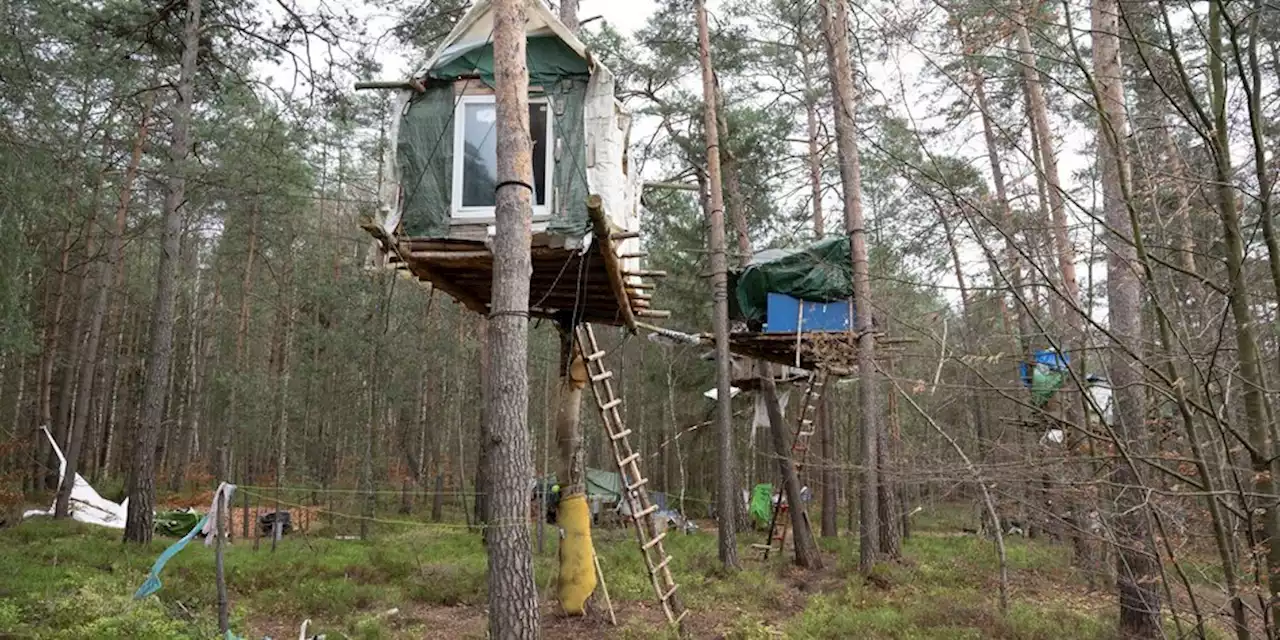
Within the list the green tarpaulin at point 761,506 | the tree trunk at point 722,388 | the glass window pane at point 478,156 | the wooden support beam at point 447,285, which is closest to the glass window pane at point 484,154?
the glass window pane at point 478,156

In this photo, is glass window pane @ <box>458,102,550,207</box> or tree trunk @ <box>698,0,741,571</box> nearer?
glass window pane @ <box>458,102,550,207</box>

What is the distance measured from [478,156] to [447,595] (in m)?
5.55

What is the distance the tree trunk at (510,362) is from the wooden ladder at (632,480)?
10.4 feet

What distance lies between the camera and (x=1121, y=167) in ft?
10.3

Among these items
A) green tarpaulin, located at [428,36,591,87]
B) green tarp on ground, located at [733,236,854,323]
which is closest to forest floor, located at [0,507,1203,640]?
green tarp on ground, located at [733,236,854,323]

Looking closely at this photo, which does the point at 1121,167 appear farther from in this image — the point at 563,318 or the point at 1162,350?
the point at 563,318

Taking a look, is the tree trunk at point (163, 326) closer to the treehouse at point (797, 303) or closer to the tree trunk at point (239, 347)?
the tree trunk at point (239, 347)

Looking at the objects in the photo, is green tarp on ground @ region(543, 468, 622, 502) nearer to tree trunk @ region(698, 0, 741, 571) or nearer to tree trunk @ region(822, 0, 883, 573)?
tree trunk @ region(698, 0, 741, 571)

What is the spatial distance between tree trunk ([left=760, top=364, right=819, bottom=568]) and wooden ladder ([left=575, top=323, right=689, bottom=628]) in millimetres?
4196

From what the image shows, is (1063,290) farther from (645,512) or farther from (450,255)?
(645,512)

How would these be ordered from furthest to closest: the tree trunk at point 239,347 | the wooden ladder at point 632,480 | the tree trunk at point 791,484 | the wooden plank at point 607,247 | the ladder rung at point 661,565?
the tree trunk at point 239,347 → the tree trunk at point 791,484 → the wooden ladder at point 632,480 → the ladder rung at point 661,565 → the wooden plank at point 607,247

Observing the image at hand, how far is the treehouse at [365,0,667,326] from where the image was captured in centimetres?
691

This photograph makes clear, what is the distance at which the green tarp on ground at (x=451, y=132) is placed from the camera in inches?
275

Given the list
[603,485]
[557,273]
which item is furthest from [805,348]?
[603,485]
